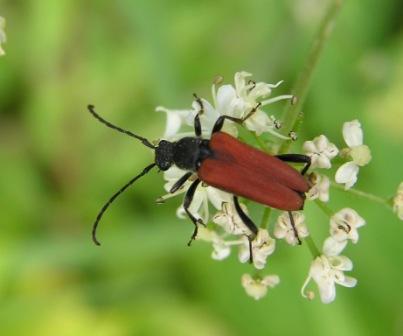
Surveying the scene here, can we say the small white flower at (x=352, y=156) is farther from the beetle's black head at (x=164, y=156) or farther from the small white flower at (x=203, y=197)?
the beetle's black head at (x=164, y=156)

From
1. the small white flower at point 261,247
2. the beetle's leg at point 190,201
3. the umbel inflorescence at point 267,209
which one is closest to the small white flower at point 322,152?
the umbel inflorescence at point 267,209

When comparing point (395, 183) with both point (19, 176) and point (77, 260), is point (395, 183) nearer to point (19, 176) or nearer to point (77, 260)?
point (77, 260)

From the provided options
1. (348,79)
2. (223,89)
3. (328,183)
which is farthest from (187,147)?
(348,79)

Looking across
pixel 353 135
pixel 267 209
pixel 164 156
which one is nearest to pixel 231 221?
pixel 267 209

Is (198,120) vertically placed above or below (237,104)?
below

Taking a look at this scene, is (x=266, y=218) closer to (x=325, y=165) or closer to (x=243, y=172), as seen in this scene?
(x=243, y=172)

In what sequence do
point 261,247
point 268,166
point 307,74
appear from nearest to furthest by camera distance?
point 268,166
point 261,247
point 307,74

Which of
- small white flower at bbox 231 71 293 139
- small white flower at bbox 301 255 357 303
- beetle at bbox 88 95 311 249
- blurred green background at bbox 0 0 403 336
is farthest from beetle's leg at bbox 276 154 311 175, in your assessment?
blurred green background at bbox 0 0 403 336
